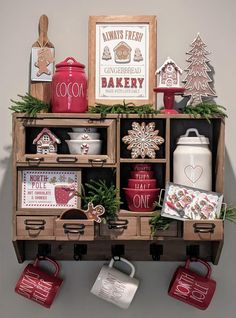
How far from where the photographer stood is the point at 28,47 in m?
2.16

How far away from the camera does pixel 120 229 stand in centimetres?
193

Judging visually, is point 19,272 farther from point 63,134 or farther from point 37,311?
point 63,134

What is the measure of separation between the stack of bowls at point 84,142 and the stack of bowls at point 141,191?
0.51 ft

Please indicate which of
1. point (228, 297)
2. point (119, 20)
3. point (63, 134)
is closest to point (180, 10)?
point (119, 20)

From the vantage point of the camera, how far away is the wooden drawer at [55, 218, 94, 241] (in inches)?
72.8

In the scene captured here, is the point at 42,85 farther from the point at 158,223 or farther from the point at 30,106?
the point at 158,223

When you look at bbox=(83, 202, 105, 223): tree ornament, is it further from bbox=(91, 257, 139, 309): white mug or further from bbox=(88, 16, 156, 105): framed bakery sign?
bbox=(88, 16, 156, 105): framed bakery sign

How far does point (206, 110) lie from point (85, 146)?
1.41 ft

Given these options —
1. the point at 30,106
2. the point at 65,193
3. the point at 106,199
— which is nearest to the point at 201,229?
the point at 106,199

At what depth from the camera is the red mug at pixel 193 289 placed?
2057 mm

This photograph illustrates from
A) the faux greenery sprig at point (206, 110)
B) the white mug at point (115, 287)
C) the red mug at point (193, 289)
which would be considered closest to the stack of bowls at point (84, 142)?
the faux greenery sprig at point (206, 110)

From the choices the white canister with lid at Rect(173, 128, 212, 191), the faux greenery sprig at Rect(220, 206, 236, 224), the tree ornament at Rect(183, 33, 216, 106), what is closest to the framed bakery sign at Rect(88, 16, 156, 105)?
the tree ornament at Rect(183, 33, 216, 106)

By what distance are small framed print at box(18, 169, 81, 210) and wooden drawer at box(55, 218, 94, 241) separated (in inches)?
4.2

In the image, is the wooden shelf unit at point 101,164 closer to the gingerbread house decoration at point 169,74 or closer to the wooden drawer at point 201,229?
the wooden drawer at point 201,229
